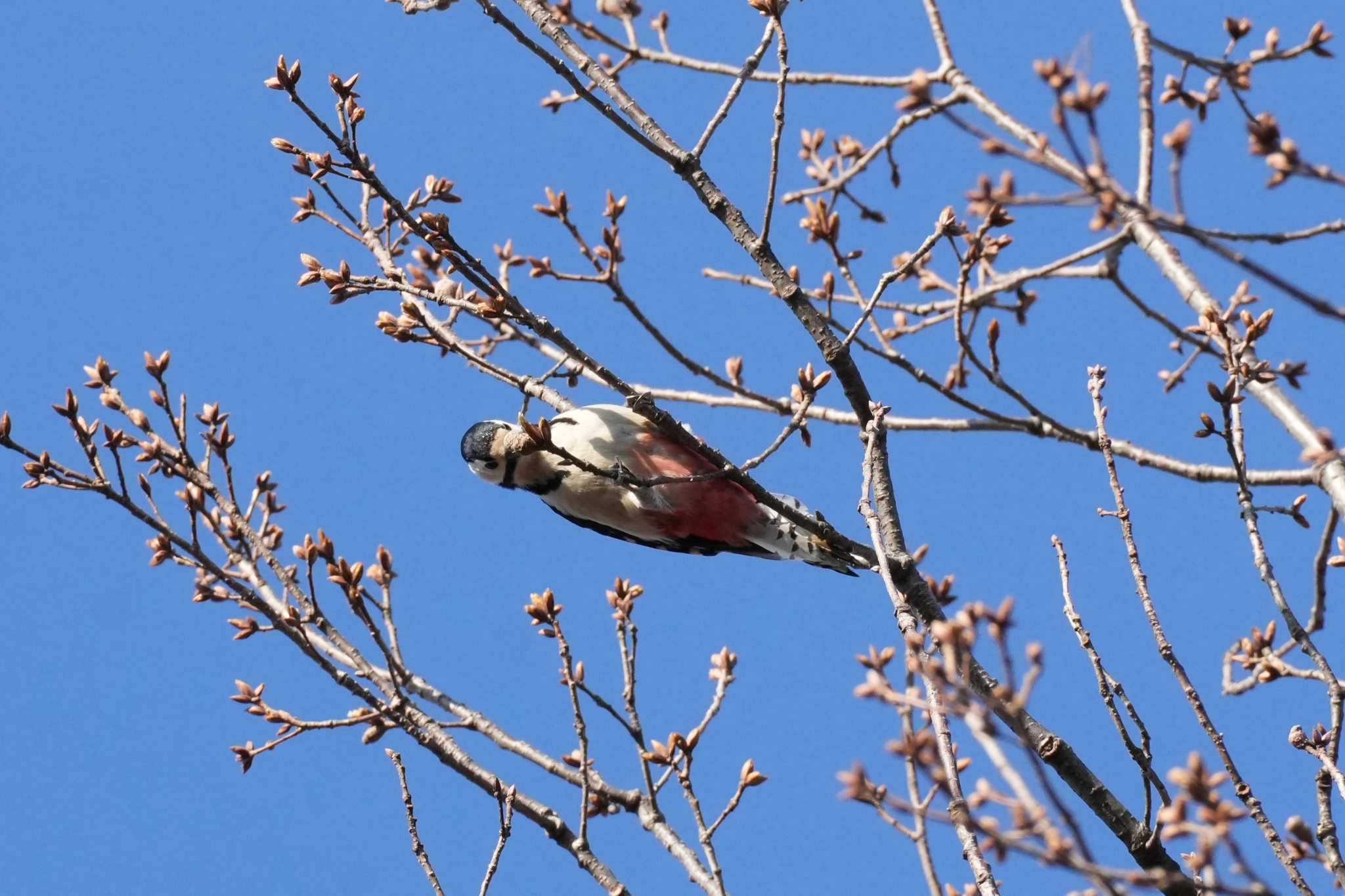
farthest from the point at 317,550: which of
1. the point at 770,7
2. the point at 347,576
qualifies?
the point at 770,7

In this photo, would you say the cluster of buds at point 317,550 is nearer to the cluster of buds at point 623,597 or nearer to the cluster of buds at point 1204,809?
the cluster of buds at point 623,597

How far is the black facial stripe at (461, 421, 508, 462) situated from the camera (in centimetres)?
545

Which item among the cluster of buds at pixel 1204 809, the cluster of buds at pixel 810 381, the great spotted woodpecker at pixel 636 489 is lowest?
the cluster of buds at pixel 1204 809

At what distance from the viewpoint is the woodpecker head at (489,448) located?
17.8 feet

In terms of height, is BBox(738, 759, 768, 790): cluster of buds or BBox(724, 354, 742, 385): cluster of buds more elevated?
BBox(724, 354, 742, 385): cluster of buds

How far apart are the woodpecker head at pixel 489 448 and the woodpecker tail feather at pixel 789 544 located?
1.06 metres

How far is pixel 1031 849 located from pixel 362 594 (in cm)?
222

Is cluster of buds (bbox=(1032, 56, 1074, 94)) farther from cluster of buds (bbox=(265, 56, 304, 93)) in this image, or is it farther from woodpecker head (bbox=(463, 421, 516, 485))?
woodpecker head (bbox=(463, 421, 516, 485))

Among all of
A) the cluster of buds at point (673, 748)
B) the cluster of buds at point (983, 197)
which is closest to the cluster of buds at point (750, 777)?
the cluster of buds at point (673, 748)

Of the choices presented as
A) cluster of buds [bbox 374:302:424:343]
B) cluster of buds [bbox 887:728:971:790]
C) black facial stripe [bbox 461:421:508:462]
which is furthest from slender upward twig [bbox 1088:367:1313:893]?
black facial stripe [bbox 461:421:508:462]

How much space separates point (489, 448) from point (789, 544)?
1.28 metres

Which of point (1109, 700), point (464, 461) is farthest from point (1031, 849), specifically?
point (464, 461)

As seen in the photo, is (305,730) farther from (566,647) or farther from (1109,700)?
(1109,700)

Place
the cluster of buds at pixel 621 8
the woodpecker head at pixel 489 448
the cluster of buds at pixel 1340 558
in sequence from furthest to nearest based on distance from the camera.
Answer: the woodpecker head at pixel 489 448 → the cluster of buds at pixel 621 8 → the cluster of buds at pixel 1340 558
